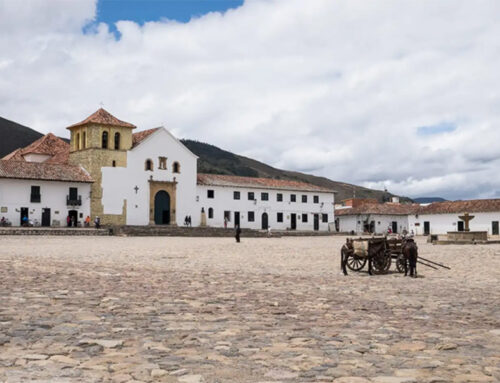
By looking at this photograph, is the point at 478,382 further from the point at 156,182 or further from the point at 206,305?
the point at 156,182

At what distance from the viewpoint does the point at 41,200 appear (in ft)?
144

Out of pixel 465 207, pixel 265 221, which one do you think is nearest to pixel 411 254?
pixel 265 221

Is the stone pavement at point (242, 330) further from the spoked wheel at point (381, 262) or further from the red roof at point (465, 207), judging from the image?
the red roof at point (465, 207)

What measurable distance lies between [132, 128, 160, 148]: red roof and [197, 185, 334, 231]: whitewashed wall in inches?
263

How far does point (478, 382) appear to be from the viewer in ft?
13.4

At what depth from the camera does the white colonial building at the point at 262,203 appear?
2133 inches

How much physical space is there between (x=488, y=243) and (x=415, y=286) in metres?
24.8

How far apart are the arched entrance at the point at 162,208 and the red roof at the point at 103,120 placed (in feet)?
21.1

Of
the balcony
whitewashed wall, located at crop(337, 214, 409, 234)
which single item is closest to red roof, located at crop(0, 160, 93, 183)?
the balcony

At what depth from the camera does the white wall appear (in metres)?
42.6

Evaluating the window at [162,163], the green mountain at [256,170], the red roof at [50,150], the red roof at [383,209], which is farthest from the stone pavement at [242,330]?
the green mountain at [256,170]

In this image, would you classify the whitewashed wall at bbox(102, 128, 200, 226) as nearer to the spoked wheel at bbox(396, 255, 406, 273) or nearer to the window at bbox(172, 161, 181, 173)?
the window at bbox(172, 161, 181, 173)

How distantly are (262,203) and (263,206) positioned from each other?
0.31 metres

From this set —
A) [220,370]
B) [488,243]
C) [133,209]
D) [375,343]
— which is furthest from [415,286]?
[133,209]
